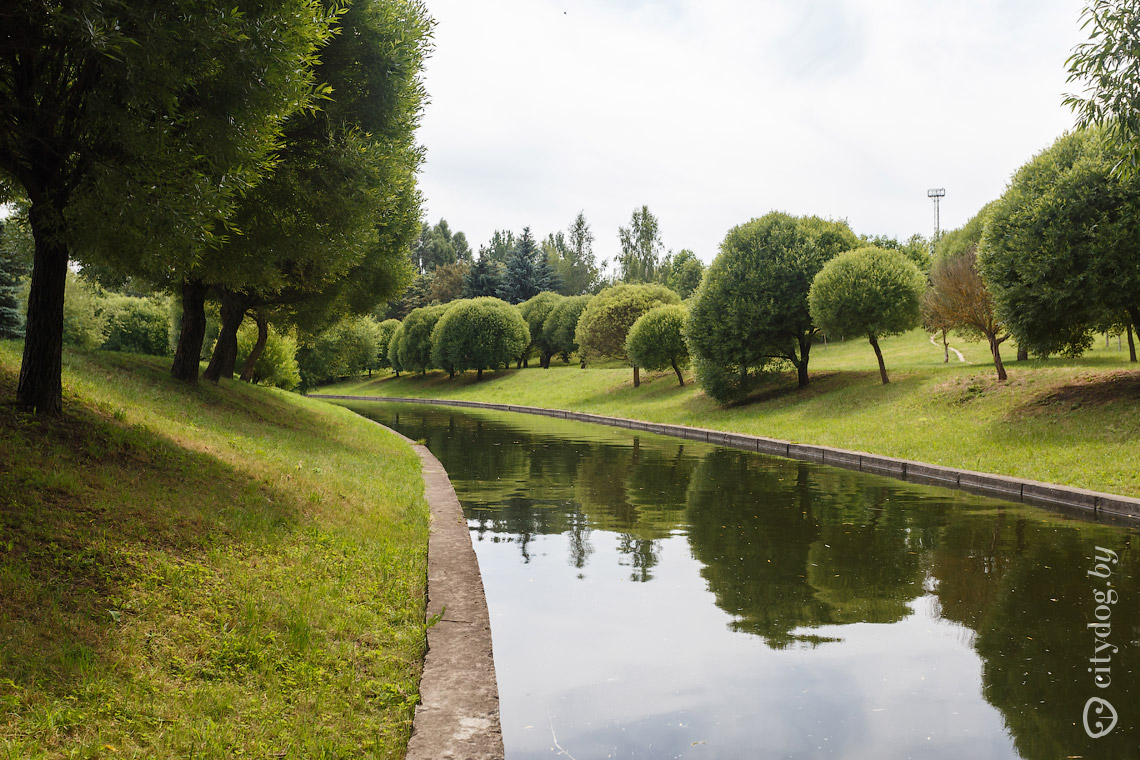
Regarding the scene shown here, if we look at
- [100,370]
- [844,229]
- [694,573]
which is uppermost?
[844,229]

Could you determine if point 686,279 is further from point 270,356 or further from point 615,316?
point 270,356

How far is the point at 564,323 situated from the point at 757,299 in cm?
3665

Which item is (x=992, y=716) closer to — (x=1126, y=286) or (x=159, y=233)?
(x=159, y=233)

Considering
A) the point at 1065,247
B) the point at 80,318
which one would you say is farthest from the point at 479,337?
the point at 1065,247

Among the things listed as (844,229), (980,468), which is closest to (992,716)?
(980,468)

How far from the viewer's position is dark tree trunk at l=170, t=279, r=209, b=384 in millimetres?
17062

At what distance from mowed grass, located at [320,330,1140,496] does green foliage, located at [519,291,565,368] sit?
1021 inches

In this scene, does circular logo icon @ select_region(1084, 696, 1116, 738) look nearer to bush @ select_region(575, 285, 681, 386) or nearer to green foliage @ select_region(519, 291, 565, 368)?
bush @ select_region(575, 285, 681, 386)

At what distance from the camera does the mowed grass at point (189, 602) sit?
364 cm

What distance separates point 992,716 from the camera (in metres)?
4.44

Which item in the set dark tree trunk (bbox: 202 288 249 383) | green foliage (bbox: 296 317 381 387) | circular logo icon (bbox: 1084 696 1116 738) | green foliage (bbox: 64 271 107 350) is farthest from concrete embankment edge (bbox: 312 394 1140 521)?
green foliage (bbox: 64 271 107 350)

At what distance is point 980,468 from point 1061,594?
374 inches

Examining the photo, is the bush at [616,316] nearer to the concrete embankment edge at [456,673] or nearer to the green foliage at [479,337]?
the green foliage at [479,337]

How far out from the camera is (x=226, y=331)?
2128cm
